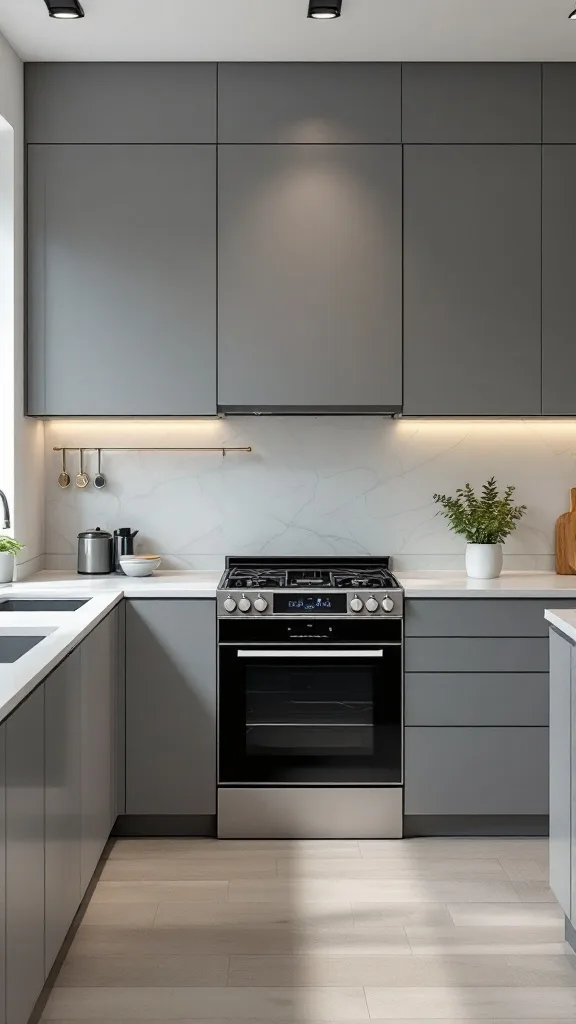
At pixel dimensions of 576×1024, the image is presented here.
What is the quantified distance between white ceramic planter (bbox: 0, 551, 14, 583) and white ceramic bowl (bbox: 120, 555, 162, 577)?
1.39 feet

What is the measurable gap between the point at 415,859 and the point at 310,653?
788 millimetres

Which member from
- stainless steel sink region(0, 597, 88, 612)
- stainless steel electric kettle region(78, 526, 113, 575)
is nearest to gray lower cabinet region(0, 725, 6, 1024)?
stainless steel sink region(0, 597, 88, 612)

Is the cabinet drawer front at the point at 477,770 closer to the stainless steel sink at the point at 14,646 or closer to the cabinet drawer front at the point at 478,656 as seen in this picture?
the cabinet drawer front at the point at 478,656

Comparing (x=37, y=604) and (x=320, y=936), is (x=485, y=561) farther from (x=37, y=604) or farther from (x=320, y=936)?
(x=37, y=604)

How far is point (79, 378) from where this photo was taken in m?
3.82

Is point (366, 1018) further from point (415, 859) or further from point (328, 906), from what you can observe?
point (415, 859)

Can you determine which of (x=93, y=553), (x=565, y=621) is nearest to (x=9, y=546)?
(x=93, y=553)

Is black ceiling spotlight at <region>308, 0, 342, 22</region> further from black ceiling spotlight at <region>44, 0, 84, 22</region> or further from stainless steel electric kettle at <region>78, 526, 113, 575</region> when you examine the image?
stainless steel electric kettle at <region>78, 526, 113, 575</region>

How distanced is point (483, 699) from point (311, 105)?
230cm

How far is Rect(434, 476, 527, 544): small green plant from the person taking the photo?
12.6 ft

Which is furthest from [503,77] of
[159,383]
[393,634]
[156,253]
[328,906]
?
[328,906]

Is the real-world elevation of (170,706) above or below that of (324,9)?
below

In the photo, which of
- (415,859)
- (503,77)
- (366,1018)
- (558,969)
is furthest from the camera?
(503,77)

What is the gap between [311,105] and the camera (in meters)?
3.78
